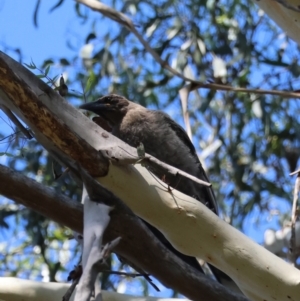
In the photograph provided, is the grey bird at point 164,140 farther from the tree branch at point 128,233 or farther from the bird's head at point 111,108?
the tree branch at point 128,233

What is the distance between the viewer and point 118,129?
11.3ft

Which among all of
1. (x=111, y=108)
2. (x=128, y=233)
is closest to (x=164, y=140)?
(x=111, y=108)

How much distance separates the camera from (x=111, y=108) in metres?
3.63

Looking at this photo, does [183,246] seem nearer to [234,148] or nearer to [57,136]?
[57,136]

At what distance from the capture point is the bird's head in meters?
3.59

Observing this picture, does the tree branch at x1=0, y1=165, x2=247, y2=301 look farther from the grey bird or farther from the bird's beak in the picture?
the bird's beak

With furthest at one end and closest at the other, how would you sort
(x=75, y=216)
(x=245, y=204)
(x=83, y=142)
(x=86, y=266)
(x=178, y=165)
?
1. (x=245, y=204)
2. (x=178, y=165)
3. (x=75, y=216)
4. (x=83, y=142)
5. (x=86, y=266)

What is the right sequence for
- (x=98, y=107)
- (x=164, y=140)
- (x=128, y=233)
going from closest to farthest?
1. (x=128, y=233)
2. (x=164, y=140)
3. (x=98, y=107)

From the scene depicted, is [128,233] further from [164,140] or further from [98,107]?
[98,107]

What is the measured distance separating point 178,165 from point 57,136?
66.2 inches

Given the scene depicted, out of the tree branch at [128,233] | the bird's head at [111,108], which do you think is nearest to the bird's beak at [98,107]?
the bird's head at [111,108]

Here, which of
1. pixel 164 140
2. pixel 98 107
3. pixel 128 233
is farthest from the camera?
pixel 98 107

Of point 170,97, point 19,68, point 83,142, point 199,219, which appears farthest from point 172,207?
point 170,97

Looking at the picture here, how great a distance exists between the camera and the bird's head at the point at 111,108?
3592 millimetres
